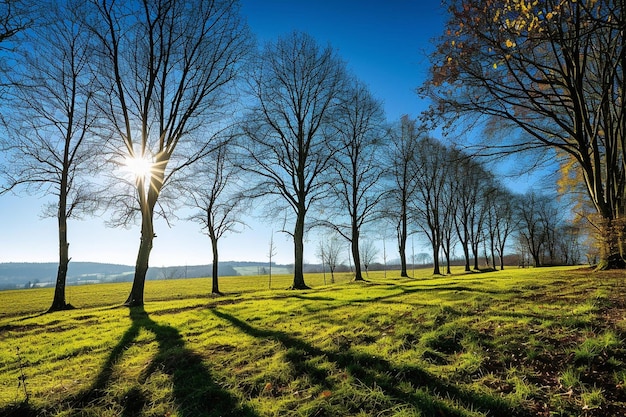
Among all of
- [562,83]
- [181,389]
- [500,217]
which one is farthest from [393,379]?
[500,217]

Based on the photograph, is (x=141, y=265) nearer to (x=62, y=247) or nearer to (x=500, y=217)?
(x=62, y=247)

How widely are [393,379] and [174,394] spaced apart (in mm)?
2889

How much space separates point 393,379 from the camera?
3.81 metres

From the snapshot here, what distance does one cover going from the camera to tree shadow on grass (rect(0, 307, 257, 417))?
→ 12.0ft

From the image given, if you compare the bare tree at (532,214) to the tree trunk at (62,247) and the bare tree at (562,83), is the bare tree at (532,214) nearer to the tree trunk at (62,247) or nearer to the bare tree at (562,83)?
the bare tree at (562,83)

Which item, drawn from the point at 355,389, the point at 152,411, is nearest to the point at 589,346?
the point at 355,389

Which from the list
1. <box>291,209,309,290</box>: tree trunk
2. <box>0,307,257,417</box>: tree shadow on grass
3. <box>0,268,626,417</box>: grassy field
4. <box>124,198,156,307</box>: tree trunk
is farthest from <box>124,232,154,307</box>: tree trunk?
<box>291,209,309,290</box>: tree trunk

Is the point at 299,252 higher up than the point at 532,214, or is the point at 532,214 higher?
the point at 532,214

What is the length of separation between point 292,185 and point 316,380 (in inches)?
663

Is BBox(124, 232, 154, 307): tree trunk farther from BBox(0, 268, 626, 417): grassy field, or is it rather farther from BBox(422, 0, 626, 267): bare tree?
BBox(422, 0, 626, 267): bare tree

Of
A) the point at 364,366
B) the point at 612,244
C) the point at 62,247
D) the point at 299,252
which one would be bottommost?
the point at 364,366

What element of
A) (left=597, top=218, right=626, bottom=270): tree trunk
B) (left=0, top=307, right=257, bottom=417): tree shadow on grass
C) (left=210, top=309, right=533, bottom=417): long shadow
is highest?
(left=597, top=218, right=626, bottom=270): tree trunk

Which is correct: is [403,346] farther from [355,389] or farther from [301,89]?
[301,89]

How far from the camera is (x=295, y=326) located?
685 cm
